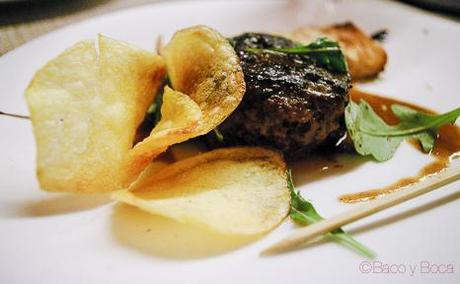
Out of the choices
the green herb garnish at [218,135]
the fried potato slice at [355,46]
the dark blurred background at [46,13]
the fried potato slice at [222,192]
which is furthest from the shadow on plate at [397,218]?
the dark blurred background at [46,13]

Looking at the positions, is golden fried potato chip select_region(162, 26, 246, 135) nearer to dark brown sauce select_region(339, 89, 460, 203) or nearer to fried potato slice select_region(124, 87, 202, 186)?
fried potato slice select_region(124, 87, 202, 186)

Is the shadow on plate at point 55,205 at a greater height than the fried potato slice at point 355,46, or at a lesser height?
lesser

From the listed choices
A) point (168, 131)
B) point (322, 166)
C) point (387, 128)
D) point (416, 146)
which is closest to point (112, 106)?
point (168, 131)

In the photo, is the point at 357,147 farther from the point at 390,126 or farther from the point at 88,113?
the point at 88,113

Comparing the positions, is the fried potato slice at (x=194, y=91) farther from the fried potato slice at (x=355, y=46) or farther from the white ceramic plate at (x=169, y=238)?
the fried potato slice at (x=355, y=46)

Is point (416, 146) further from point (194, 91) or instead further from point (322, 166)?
point (194, 91)

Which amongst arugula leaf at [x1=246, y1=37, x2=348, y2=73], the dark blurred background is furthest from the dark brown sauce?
the dark blurred background
